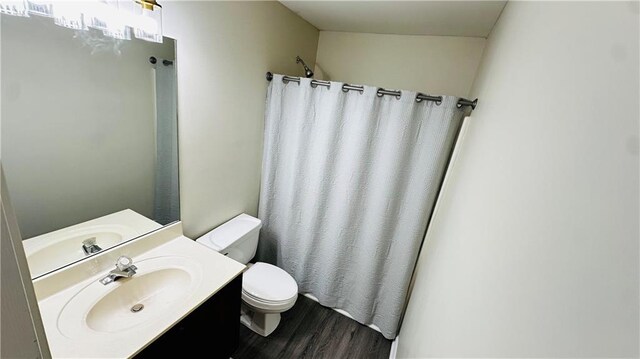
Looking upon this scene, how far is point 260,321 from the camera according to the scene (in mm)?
1808

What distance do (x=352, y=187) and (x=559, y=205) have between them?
1363 millimetres

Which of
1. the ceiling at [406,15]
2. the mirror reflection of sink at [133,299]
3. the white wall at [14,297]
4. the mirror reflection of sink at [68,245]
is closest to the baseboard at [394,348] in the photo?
the mirror reflection of sink at [133,299]

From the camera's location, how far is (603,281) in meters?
0.30

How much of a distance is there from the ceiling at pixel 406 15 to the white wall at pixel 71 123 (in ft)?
3.35

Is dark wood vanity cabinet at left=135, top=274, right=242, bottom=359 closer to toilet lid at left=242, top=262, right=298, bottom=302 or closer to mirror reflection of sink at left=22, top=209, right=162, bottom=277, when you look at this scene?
toilet lid at left=242, top=262, right=298, bottom=302

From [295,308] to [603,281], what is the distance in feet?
6.81

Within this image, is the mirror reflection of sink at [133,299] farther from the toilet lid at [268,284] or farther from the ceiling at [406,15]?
the ceiling at [406,15]

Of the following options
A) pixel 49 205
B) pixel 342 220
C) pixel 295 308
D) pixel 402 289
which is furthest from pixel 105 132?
pixel 402 289

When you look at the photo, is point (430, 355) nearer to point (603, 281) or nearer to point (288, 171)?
point (603, 281)

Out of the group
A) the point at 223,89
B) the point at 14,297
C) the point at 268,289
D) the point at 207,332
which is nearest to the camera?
the point at 14,297

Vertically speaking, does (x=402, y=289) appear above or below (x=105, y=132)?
below

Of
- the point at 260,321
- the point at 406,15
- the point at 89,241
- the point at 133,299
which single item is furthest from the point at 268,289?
the point at 406,15

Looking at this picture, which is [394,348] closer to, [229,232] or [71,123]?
[229,232]

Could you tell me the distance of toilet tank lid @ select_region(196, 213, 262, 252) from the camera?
5.31ft
